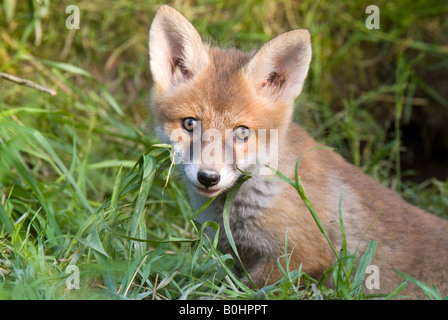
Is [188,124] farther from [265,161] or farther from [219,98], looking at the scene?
[265,161]

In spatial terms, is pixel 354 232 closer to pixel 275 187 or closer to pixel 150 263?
pixel 275 187

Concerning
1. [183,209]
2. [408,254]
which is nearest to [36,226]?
[183,209]

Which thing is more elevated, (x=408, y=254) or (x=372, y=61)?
(x=372, y=61)

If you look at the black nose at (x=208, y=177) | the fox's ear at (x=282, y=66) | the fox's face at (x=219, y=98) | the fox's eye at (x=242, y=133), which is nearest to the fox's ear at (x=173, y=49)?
Result: the fox's face at (x=219, y=98)

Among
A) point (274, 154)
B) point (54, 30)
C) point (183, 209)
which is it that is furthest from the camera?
point (54, 30)

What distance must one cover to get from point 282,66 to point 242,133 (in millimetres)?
447

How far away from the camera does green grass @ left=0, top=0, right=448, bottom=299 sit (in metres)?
2.46

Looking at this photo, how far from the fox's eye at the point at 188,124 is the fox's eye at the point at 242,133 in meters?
0.20

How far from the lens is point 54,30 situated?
4859mm

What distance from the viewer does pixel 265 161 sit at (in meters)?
2.64

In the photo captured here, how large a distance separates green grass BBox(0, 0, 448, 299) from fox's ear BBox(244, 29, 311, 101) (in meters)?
0.58

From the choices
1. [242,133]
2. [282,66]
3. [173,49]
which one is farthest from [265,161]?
[173,49]

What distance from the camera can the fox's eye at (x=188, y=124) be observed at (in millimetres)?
2584

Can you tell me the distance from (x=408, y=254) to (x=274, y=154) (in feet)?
2.77
